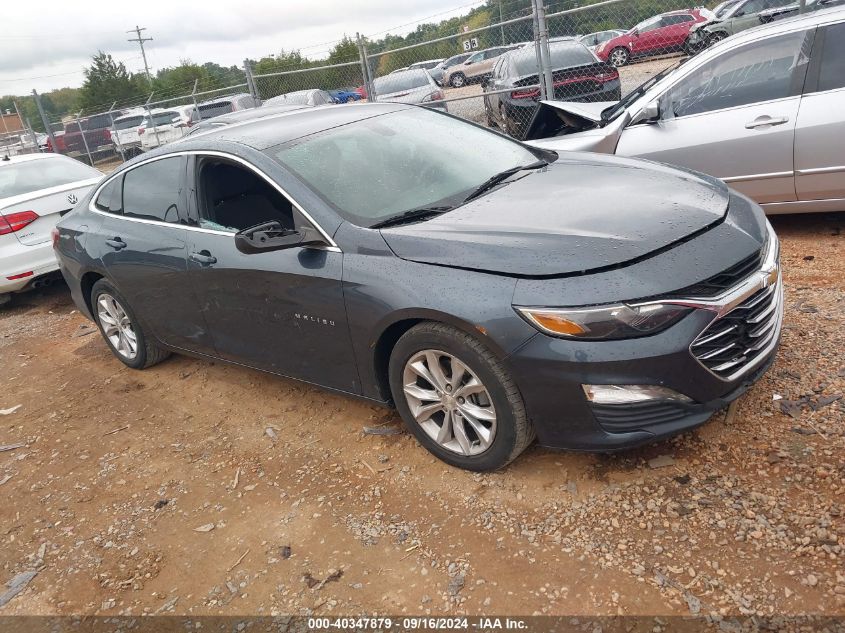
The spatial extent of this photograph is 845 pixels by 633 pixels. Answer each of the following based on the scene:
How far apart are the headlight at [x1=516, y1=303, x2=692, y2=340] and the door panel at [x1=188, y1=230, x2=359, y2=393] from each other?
113cm

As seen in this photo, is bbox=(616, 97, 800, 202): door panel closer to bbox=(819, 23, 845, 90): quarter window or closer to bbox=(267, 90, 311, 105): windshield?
bbox=(819, 23, 845, 90): quarter window

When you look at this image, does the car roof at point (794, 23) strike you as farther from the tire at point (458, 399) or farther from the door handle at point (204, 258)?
the door handle at point (204, 258)

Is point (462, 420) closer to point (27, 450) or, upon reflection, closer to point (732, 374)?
point (732, 374)

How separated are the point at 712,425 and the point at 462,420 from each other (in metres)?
1.17

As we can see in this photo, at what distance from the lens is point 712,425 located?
305 cm

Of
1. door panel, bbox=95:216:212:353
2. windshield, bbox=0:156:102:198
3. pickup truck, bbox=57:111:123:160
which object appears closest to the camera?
door panel, bbox=95:216:212:353

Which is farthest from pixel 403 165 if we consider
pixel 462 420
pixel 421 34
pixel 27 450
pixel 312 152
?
pixel 421 34

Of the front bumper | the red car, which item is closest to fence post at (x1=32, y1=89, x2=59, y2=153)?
the red car

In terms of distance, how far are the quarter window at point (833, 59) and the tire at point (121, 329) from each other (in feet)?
16.9

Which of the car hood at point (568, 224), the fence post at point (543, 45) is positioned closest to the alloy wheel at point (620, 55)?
the fence post at point (543, 45)

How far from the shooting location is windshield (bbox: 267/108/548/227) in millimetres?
3287

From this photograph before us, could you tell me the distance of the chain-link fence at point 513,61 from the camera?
8.51 meters

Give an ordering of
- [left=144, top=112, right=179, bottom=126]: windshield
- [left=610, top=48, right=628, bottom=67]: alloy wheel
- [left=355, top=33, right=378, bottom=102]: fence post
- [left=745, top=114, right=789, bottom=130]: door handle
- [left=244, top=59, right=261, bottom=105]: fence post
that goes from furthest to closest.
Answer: [left=144, top=112, right=179, bottom=126]: windshield < [left=244, top=59, right=261, bottom=105]: fence post < [left=610, top=48, right=628, bottom=67]: alloy wheel < [left=355, top=33, right=378, bottom=102]: fence post < [left=745, top=114, right=789, bottom=130]: door handle

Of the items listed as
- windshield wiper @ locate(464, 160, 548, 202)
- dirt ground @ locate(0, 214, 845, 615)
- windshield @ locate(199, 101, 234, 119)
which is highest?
windshield @ locate(199, 101, 234, 119)
